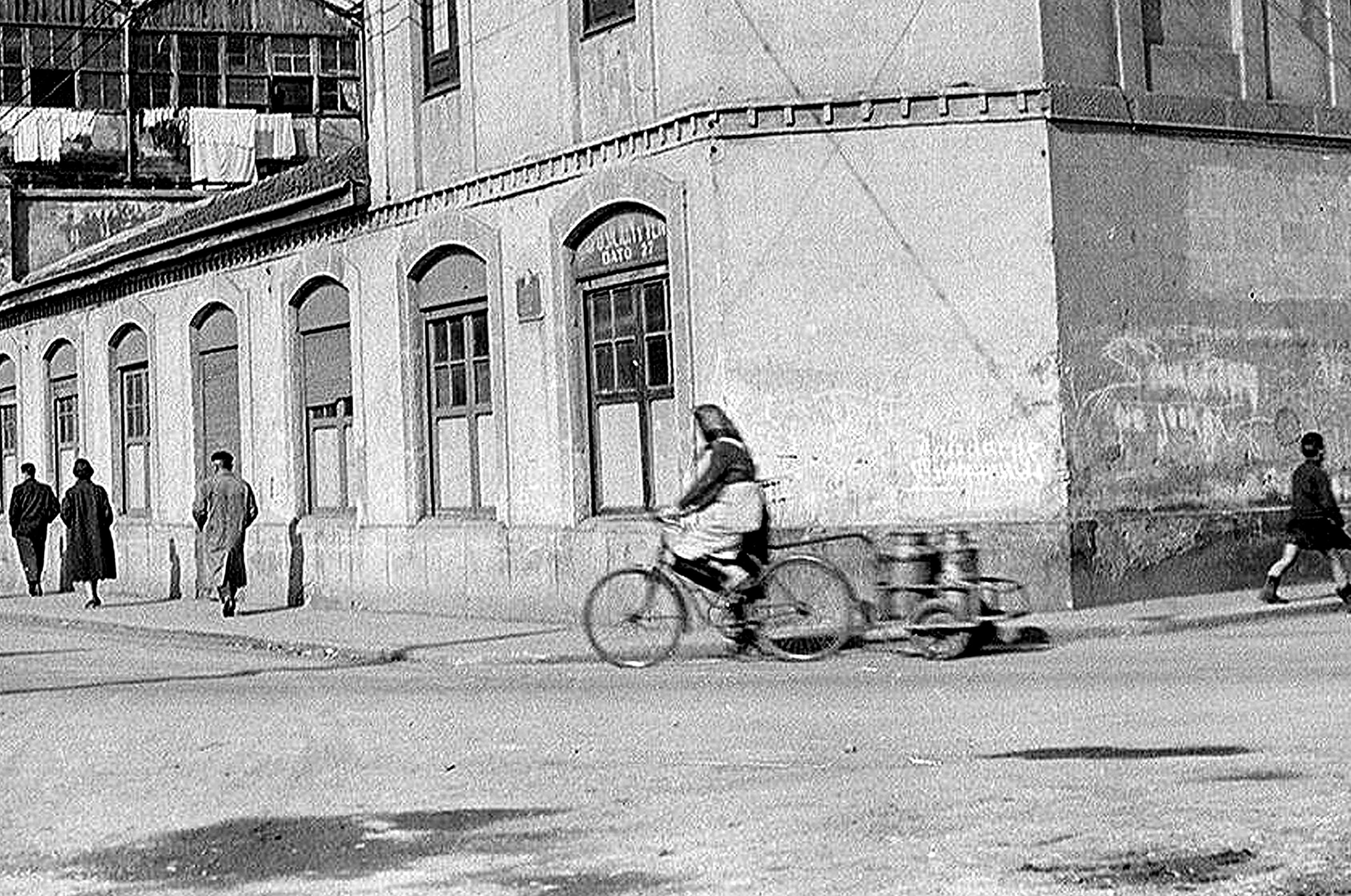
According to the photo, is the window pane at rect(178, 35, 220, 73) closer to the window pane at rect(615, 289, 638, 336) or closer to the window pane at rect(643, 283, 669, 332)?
the window pane at rect(615, 289, 638, 336)

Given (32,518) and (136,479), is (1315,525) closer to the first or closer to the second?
(136,479)

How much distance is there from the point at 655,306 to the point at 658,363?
0.52 meters

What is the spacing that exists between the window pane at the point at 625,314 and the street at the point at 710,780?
197 inches

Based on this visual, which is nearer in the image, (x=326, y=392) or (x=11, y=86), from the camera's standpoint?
(x=326, y=392)

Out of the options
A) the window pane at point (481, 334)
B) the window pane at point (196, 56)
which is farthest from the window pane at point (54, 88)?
the window pane at point (481, 334)

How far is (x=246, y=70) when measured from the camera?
4928 centimetres

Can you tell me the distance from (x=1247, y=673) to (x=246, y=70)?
39.7m

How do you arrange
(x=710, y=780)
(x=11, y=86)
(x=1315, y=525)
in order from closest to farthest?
(x=710, y=780) → (x=1315, y=525) → (x=11, y=86)

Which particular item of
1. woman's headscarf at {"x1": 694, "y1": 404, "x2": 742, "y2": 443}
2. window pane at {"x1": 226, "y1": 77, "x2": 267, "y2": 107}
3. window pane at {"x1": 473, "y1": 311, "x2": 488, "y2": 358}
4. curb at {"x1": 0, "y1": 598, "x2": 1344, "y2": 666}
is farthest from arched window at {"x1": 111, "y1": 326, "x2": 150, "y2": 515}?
window pane at {"x1": 226, "y1": 77, "x2": 267, "y2": 107}

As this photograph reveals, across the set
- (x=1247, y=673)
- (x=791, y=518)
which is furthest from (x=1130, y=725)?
(x=791, y=518)

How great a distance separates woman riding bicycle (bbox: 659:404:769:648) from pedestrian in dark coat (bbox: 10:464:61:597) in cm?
1547

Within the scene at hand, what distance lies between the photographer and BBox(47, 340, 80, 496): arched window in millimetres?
31047

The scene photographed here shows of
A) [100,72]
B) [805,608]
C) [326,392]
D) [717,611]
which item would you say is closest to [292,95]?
[100,72]

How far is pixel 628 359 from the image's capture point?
1945 cm
